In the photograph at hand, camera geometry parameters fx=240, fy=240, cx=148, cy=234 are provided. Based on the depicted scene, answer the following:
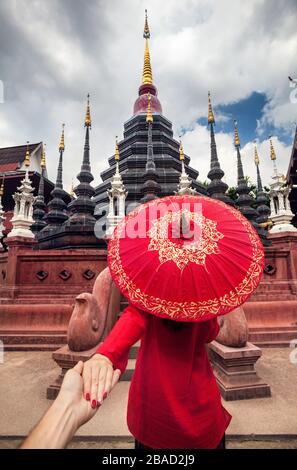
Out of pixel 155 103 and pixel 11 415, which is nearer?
pixel 11 415

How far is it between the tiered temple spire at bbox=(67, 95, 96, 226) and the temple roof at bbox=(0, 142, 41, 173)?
1426 centimetres

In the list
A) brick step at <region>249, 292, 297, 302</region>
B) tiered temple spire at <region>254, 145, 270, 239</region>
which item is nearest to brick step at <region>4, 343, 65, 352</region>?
brick step at <region>249, 292, 297, 302</region>

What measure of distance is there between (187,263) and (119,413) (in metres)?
2.89

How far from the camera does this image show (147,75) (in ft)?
59.4

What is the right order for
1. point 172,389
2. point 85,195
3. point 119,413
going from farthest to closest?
point 85,195 → point 119,413 → point 172,389

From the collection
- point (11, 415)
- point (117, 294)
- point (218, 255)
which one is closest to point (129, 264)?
point (218, 255)

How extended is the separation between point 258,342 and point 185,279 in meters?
5.44

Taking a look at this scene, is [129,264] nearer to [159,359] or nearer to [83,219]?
[159,359]

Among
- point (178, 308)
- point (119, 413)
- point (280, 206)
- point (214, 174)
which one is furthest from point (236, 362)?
point (214, 174)

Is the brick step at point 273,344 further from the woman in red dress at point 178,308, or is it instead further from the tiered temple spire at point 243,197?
the tiered temple spire at point 243,197

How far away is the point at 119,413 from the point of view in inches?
122

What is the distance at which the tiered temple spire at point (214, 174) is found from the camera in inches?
428

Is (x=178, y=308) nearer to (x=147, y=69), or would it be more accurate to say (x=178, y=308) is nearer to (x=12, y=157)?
(x=147, y=69)

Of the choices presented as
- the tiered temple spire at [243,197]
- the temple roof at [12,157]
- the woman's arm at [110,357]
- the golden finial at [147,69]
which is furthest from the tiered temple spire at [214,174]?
the temple roof at [12,157]
